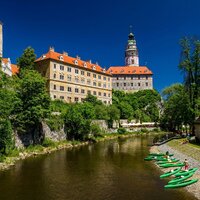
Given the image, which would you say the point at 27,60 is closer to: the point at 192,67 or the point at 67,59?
the point at 67,59

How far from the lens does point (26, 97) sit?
3406 cm

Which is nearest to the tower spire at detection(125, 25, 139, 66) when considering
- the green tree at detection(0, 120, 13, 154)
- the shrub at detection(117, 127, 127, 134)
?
the shrub at detection(117, 127, 127, 134)

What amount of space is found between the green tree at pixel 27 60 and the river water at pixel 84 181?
31.8 m

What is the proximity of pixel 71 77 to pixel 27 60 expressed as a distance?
13.1 metres

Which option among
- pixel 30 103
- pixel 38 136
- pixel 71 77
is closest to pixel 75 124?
pixel 38 136

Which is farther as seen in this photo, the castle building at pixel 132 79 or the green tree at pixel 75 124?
the castle building at pixel 132 79

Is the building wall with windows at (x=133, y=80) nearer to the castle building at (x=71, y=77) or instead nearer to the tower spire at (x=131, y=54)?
the tower spire at (x=131, y=54)

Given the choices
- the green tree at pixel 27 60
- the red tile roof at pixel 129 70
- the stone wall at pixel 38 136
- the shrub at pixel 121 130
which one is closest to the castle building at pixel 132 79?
the red tile roof at pixel 129 70

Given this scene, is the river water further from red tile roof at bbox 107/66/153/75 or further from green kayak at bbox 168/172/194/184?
red tile roof at bbox 107/66/153/75

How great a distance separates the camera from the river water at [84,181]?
17234 millimetres

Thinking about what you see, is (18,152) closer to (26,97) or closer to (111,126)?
(26,97)

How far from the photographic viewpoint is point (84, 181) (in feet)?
68.4

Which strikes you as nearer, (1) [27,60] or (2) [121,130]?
(1) [27,60]

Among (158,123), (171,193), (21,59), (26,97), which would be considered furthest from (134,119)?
(171,193)
